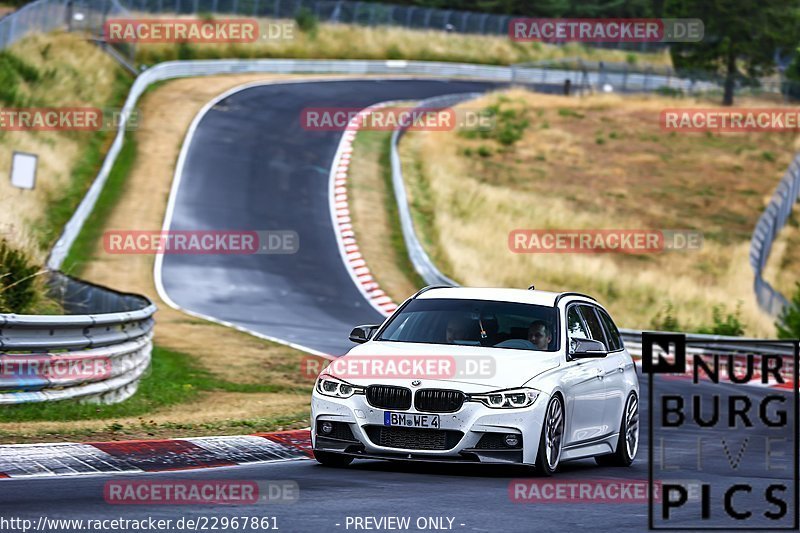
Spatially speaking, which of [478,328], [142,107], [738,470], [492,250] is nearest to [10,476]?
[478,328]

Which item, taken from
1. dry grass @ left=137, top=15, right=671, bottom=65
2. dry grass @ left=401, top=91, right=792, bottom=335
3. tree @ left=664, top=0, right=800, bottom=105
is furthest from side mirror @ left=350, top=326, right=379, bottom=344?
tree @ left=664, top=0, right=800, bottom=105

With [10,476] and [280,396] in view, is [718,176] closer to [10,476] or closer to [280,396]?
[280,396]

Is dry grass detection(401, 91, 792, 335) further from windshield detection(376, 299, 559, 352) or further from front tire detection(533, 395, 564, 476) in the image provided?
front tire detection(533, 395, 564, 476)

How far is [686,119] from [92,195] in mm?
38440

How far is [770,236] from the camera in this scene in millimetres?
39094

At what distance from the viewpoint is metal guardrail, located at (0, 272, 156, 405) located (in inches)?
530

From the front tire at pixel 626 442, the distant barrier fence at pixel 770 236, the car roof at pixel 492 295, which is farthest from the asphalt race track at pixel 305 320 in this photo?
the distant barrier fence at pixel 770 236

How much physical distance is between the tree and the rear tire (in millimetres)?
64651

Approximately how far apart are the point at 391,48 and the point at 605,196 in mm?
25779

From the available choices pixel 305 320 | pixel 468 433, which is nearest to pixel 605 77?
pixel 305 320

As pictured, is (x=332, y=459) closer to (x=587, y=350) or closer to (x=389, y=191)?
(x=587, y=350)

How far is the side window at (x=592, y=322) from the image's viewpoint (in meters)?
13.1

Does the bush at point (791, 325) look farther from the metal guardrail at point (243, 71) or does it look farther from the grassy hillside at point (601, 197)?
the metal guardrail at point (243, 71)

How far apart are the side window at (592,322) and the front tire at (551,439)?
1.85m
